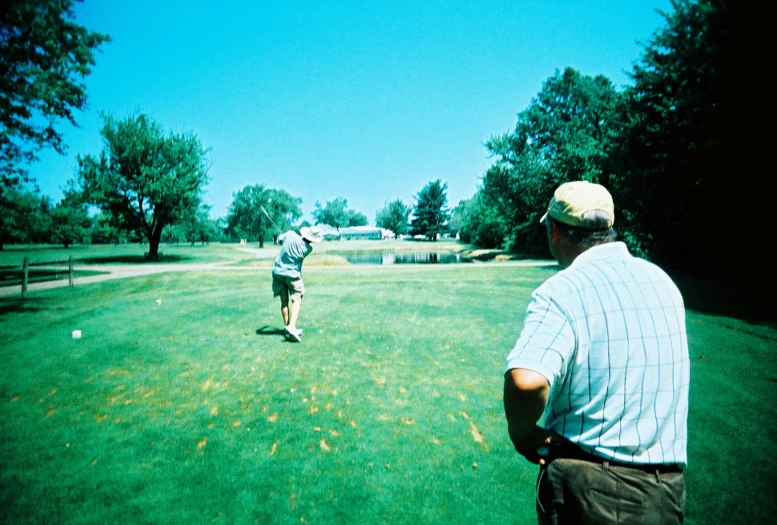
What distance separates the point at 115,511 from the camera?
10.4ft

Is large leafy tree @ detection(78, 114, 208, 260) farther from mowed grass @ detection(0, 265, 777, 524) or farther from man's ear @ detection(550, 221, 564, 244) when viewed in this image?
man's ear @ detection(550, 221, 564, 244)

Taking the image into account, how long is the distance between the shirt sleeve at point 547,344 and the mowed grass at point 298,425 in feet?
7.69

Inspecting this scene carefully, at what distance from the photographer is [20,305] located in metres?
12.5

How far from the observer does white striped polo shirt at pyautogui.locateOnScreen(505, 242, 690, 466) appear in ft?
5.47

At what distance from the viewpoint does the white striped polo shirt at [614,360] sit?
1667mm

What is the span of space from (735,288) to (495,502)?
20257mm

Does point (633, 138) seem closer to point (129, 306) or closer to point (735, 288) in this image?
point (735, 288)

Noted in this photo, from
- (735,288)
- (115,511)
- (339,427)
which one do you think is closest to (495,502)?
(339,427)

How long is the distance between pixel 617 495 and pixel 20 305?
17.6 m

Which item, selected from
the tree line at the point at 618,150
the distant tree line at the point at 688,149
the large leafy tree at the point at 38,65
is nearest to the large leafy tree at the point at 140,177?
the tree line at the point at 618,150

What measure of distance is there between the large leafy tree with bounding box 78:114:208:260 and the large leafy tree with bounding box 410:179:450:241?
61.8 metres

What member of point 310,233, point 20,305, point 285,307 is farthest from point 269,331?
point 20,305

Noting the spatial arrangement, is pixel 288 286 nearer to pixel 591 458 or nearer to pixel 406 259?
pixel 591 458

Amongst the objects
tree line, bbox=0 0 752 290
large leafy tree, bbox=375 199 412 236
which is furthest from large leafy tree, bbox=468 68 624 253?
large leafy tree, bbox=375 199 412 236
